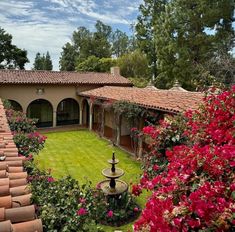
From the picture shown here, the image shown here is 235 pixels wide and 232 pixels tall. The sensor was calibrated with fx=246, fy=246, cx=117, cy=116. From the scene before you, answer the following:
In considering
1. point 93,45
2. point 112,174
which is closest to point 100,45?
point 93,45

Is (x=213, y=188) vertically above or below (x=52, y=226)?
above

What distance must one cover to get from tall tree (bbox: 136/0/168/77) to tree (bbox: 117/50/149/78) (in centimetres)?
378

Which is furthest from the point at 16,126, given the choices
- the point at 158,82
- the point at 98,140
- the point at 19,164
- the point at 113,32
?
the point at 113,32

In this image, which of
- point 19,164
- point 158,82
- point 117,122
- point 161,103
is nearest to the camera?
point 19,164

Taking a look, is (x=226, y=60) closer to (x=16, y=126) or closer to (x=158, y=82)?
(x=158, y=82)

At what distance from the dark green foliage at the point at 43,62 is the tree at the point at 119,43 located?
60.5ft

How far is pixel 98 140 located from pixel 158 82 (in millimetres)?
12341

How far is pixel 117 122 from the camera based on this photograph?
17.0 m

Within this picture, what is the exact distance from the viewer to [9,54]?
146ft

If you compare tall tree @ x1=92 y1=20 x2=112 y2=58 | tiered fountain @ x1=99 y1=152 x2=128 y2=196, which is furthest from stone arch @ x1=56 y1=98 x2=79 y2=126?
tall tree @ x1=92 y1=20 x2=112 y2=58

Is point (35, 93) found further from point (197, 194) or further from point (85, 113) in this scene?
point (197, 194)

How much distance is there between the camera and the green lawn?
1195cm

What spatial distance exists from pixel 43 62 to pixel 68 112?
1772 inches

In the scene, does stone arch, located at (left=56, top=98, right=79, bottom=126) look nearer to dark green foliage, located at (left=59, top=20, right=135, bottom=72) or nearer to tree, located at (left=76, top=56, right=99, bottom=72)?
tree, located at (left=76, top=56, right=99, bottom=72)
